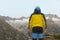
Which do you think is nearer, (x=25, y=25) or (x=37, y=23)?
(x=37, y=23)

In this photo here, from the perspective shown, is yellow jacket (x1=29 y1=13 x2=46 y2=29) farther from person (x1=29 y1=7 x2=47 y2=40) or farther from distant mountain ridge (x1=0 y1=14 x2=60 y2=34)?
distant mountain ridge (x1=0 y1=14 x2=60 y2=34)

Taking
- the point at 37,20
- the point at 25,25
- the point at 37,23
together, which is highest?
the point at 37,20

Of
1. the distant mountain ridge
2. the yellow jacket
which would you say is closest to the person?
the yellow jacket

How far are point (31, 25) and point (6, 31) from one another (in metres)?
17.3

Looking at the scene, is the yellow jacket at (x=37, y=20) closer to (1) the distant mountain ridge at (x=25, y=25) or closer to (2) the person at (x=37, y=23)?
(2) the person at (x=37, y=23)

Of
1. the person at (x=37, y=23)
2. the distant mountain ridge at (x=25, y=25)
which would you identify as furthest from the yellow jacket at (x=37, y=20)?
the distant mountain ridge at (x=25, y=25)

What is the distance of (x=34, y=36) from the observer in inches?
459

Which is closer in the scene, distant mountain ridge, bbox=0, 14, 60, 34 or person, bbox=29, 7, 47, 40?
person, bbox=29, 7, 47, 40

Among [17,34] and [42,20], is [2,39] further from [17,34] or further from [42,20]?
[42,20]

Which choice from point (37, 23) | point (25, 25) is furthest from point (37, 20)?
point (25, 25)

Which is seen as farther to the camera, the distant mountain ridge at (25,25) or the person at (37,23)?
the distant mountain ridge at (25,25)

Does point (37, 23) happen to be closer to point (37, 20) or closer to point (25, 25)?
point (37, 20)

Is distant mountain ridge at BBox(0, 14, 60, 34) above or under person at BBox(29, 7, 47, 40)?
under

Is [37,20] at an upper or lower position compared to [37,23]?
upper
